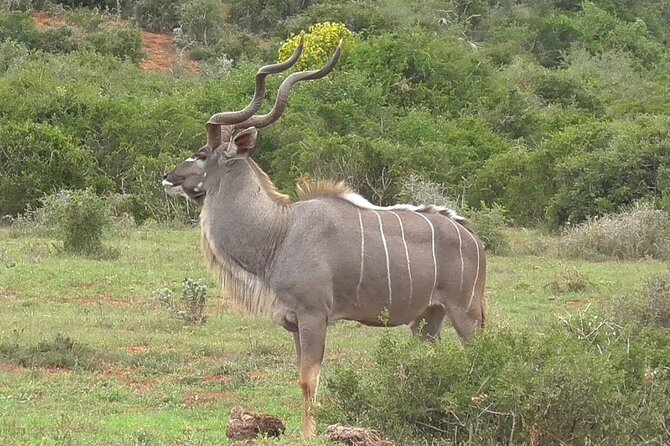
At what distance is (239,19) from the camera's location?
39906 mm

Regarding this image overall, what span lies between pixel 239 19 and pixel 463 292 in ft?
111

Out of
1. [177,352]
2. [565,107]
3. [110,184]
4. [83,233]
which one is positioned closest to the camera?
[177,352]

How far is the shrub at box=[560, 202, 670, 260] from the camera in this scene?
1478 cm

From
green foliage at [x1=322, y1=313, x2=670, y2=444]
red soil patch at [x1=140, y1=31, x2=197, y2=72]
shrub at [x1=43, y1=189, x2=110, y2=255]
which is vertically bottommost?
red soil patch at [x1=140, y1=31, x2=197, y2=72]

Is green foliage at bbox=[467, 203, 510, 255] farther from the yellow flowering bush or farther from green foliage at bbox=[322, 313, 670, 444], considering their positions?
the yellow flowering bush

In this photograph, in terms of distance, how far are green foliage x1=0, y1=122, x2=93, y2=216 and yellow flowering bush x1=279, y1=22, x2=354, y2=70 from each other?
8.67 metres

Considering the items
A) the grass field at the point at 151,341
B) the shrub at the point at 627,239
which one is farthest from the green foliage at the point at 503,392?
the shrub at the point at 627,239

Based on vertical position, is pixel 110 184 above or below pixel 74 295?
below

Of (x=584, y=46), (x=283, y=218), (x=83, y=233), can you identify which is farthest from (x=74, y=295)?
(x=584, y=46)

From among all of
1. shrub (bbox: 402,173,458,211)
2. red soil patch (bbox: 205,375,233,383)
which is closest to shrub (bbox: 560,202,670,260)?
shrub (bbox: 402,173,458,211)

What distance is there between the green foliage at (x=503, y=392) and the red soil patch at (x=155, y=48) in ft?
98.3

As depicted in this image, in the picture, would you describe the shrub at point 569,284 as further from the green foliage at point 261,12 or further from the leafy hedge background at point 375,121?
the green foliage at point 261,12

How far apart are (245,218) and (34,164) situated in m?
11.2

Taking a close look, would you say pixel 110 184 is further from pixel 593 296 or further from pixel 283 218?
pixel 283 218
